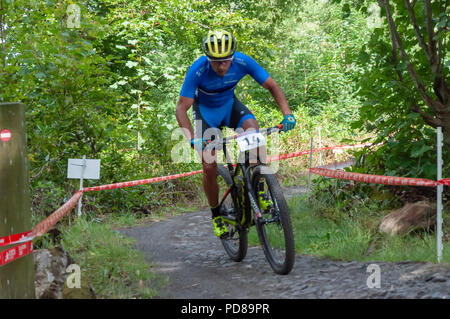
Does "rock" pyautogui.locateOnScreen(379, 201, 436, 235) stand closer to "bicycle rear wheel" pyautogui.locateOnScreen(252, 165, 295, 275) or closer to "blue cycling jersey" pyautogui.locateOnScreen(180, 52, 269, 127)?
"bicycle rear wheel" pyautogui.locateOnScreen(252, 165, 295, 275)

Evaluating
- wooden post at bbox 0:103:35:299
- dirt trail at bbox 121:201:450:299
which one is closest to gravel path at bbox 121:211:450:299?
dirt trail at bbox 121:201:450:299

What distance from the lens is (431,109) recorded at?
17.6 feet

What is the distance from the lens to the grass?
3.66m

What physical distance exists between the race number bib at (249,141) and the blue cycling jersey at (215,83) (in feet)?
2.48

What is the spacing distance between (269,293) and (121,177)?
448 cm

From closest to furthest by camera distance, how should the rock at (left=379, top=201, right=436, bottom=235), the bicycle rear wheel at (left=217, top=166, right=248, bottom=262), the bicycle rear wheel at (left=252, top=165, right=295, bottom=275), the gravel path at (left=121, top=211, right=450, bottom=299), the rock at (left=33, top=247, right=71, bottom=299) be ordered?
the rock at (left=33, top=247, right=71, bottom=299) < the gravel path at (left=121, top=211, right=450, bottom=299) < the bicycle rear wheel at (left=252, top=165, right=295, bottom=275) < the bicycle rear wheel at (left=217, top=166, right=248, bottom=262) < the rock at (left=379, top=201, right=436, bottom=235)

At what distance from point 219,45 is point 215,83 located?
0.57 m

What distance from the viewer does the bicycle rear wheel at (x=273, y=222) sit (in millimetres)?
3859

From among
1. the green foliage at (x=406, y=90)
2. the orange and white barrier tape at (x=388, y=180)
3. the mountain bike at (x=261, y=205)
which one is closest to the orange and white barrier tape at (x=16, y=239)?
the mountain bike at (x=261, y=205)

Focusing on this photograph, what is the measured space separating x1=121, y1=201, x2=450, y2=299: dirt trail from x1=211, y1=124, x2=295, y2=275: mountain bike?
0.22 m

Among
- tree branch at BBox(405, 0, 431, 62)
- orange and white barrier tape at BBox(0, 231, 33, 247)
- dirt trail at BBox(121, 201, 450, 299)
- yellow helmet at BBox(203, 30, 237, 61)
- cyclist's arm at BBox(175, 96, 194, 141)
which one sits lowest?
dirt trail at BBox(121, 201, 450, 299)

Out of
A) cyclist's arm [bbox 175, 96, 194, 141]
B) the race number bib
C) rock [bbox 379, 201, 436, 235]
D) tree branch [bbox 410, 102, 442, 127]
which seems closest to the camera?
the race number bib

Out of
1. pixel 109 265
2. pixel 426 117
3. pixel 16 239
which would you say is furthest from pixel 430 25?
pixel 16 239
